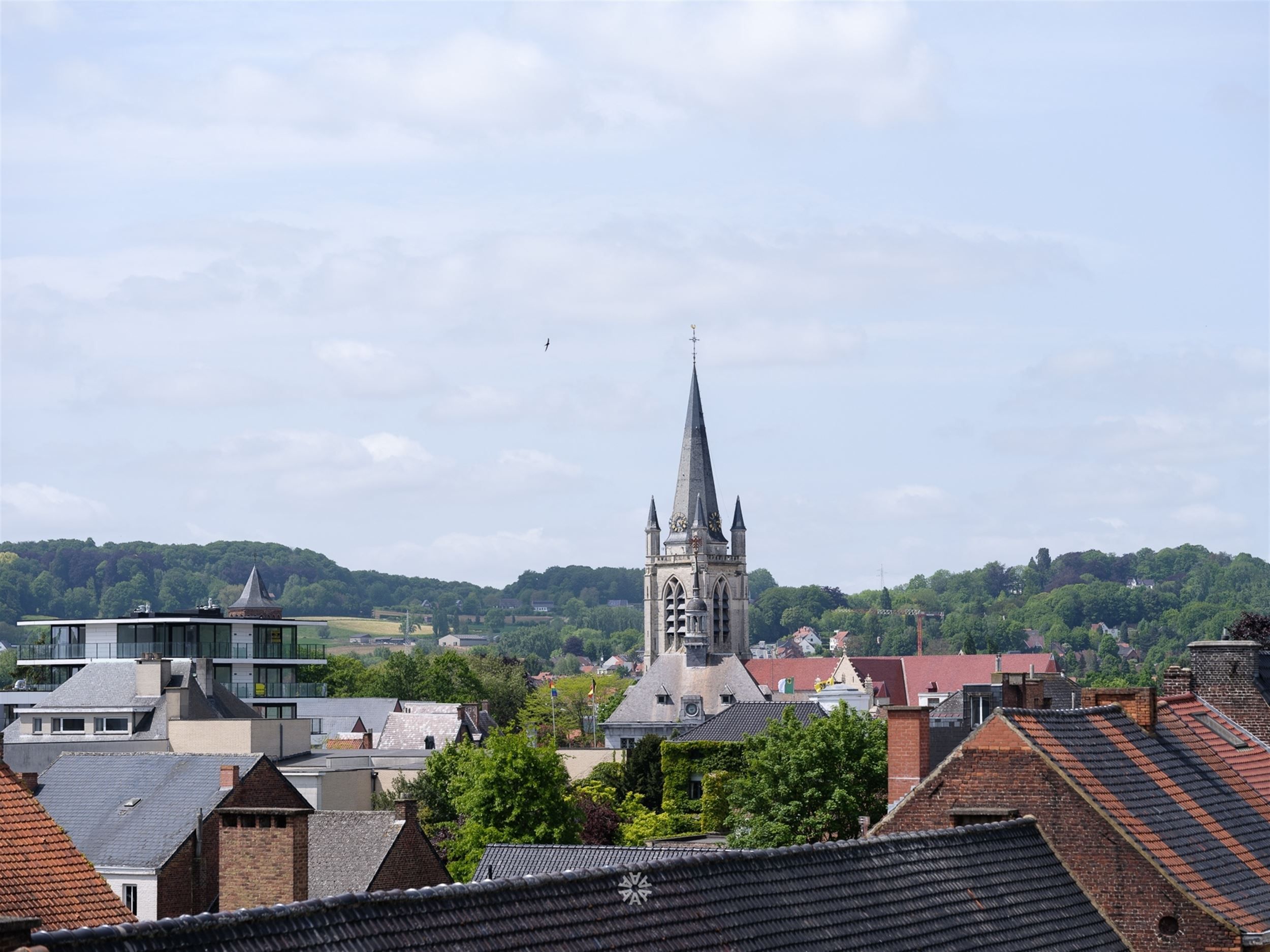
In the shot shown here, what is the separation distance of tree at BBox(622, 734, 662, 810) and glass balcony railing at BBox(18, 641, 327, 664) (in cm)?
1955

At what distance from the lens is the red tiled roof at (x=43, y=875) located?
18703 mm

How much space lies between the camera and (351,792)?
68.1 meters

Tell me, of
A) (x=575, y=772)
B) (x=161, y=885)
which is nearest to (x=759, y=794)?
(x=161, y=885)

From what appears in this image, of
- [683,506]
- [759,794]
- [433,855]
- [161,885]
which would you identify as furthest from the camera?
[683,506]

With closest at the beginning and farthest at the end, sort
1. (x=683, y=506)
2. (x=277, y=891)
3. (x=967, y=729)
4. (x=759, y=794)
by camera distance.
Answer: (x=277, y=891) < (x=759, y=794) < (x=967, y=729) < (x=683, y=506)

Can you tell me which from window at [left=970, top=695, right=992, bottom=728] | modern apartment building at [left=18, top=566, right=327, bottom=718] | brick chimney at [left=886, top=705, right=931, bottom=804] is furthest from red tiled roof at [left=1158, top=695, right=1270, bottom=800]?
modern apartment building at [left=18, top=566, right=327, bottom=718]

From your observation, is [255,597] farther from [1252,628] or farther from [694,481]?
[1252,628]

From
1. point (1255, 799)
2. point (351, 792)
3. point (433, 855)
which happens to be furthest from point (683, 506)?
point (1255, 799)

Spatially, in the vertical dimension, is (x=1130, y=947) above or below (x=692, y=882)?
below

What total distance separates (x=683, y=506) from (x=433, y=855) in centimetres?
13117

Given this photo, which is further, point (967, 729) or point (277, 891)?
point (967, 729)

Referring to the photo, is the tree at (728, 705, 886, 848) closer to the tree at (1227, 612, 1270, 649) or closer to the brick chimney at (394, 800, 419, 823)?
the brick chimney at (394, 800, 419, 823)

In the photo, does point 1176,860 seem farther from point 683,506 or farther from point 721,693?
point 683,506

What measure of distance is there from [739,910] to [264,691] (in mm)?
81037
